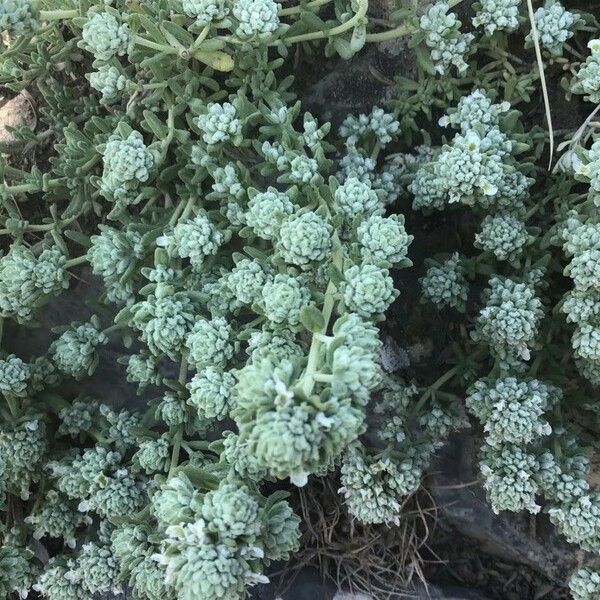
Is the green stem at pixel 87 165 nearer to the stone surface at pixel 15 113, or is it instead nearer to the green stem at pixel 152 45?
the green stem at pixel 152 45

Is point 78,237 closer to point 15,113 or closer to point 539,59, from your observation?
point 15,113

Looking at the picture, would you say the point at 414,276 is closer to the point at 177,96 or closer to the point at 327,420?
the point at 177,96

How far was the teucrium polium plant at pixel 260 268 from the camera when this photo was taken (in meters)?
2.33

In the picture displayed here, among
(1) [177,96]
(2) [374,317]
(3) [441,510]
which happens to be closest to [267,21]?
(1) [177,96]

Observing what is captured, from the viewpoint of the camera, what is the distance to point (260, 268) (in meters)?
2.44

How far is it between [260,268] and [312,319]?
0.39 m

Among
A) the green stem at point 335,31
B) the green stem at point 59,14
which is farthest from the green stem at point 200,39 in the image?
the green stem at point 59,14

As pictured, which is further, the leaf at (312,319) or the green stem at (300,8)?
the green stem at (300,8)

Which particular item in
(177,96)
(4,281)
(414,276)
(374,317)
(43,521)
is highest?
(177,96)

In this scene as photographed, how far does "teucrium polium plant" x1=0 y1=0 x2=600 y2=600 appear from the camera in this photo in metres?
2.33

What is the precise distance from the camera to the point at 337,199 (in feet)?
8.09

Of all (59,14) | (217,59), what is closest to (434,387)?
(217,59)

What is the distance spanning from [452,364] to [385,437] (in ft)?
1.56

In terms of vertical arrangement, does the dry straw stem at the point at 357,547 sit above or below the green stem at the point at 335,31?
below
